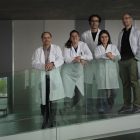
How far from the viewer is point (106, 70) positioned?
4.74m

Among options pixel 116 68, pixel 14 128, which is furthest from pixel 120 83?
pixel 14 128

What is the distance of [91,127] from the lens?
4855 millimetres

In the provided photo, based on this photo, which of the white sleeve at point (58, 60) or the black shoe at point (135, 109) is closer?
the white sleeve at point (58, 60)

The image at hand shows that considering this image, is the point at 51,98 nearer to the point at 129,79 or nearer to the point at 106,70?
the point at 106,70

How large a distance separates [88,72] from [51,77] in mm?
632

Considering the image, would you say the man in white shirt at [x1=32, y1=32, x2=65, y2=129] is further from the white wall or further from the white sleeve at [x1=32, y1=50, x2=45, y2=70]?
the white wall

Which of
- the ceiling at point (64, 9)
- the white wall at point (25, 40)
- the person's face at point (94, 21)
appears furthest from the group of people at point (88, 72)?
the white wall at point (25, 40)

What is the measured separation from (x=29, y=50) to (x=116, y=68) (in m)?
5.33

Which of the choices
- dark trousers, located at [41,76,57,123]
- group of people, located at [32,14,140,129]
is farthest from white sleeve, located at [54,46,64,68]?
dark trousers, located at [41,76,57,123]

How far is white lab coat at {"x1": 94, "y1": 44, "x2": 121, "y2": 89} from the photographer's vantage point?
4.69 metres

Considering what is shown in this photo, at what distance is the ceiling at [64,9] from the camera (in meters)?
7.25

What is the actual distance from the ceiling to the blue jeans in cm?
325

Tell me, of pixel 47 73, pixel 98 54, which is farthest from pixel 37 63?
pixel 98 54

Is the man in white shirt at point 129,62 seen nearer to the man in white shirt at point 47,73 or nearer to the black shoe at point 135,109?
the black shoe at point 135,109
